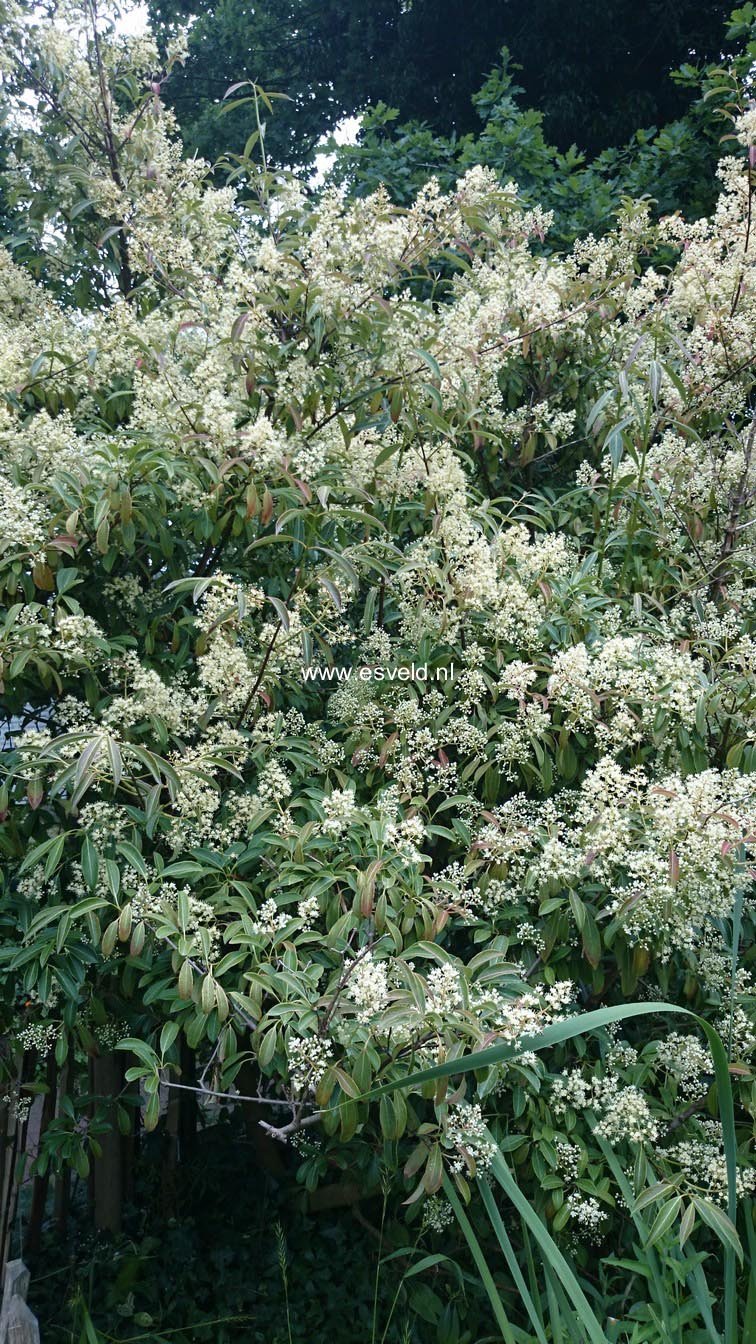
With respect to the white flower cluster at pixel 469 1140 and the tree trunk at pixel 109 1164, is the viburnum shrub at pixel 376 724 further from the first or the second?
the tree trunk at pixel 109 1164

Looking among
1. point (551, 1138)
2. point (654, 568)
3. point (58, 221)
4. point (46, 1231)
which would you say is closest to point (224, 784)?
point (551, 1138)

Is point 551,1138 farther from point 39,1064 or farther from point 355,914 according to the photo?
point 39,1064

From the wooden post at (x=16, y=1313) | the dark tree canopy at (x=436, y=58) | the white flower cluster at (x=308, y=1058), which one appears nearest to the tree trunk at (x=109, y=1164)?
the wooden post at (x=16, y=1313)

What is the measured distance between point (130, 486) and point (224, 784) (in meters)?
0.71

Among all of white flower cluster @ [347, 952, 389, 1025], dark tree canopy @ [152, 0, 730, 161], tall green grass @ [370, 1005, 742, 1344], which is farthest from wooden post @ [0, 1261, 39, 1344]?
dark tree canopy @ [152, 0, 730, 161]

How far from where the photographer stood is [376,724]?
228cm

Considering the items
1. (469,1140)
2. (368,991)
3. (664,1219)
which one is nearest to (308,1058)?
(368,991)

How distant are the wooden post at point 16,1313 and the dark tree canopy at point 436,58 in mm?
6841

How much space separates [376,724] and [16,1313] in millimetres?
1619

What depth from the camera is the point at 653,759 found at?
2.26 m

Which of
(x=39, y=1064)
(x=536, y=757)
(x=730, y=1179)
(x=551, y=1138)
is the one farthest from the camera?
(x=39, y=1064)

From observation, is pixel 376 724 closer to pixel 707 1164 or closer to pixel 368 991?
pixel 368 991

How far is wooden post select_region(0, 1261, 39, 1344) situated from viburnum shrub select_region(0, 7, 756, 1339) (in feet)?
1.28

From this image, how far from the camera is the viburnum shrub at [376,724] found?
176 centimetres
